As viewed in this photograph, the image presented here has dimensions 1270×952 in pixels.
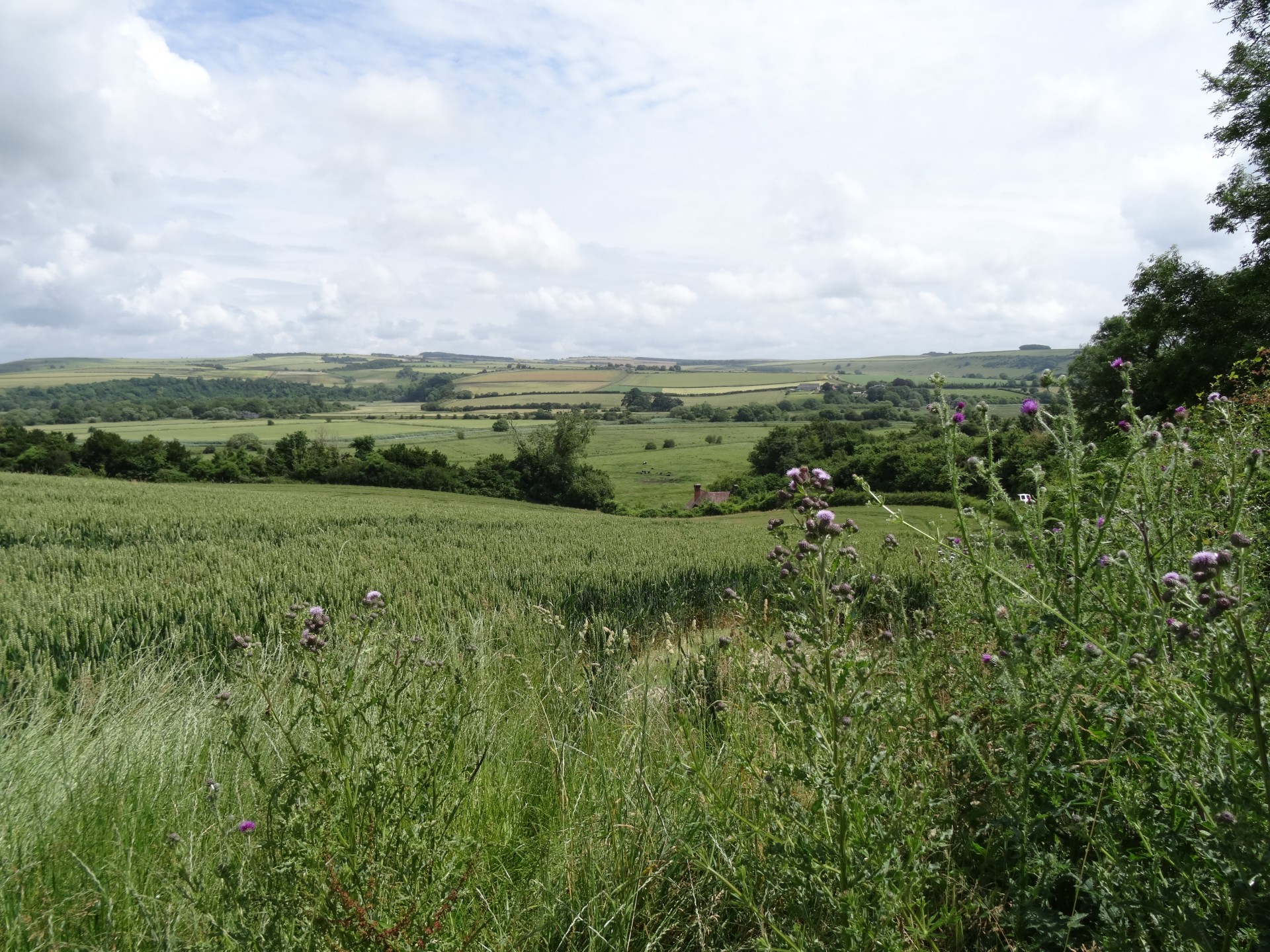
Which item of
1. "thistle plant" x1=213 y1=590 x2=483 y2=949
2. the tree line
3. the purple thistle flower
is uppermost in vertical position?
the purple thistle flower

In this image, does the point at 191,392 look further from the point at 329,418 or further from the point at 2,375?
the point at 2,375

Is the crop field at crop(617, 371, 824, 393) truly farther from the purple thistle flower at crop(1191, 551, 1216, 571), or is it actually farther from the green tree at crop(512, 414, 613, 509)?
the purple thistle flower at crop(1191, 551, 1216, 571)

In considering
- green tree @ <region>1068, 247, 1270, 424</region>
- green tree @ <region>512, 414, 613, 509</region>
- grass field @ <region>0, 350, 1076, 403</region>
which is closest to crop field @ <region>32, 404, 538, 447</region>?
green tree @ <region>512, 414, 613, 509</region>

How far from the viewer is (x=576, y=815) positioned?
9.37 feet

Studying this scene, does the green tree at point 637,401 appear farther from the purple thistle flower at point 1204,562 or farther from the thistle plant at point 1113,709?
the purple thistle flower at point 1204,562

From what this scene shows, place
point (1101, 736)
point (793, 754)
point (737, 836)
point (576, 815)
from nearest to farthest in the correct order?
point (737, 836) < point (1101, 736) < point (793, 754) < point (576, 815)

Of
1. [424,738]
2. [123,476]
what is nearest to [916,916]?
[424,738]

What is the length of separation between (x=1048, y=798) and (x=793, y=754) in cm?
80

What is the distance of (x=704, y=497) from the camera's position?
55562 millimetres

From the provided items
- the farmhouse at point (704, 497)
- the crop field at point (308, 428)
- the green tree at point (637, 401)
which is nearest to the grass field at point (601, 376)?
the green tree at point (637, 401)

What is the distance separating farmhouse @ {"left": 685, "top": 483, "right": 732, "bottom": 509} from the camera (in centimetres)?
5378

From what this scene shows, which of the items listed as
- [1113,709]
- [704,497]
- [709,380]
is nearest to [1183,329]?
[1113,709]

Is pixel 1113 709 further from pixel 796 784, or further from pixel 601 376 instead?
pixel 601 376

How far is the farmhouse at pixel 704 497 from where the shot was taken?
53.8 metres
